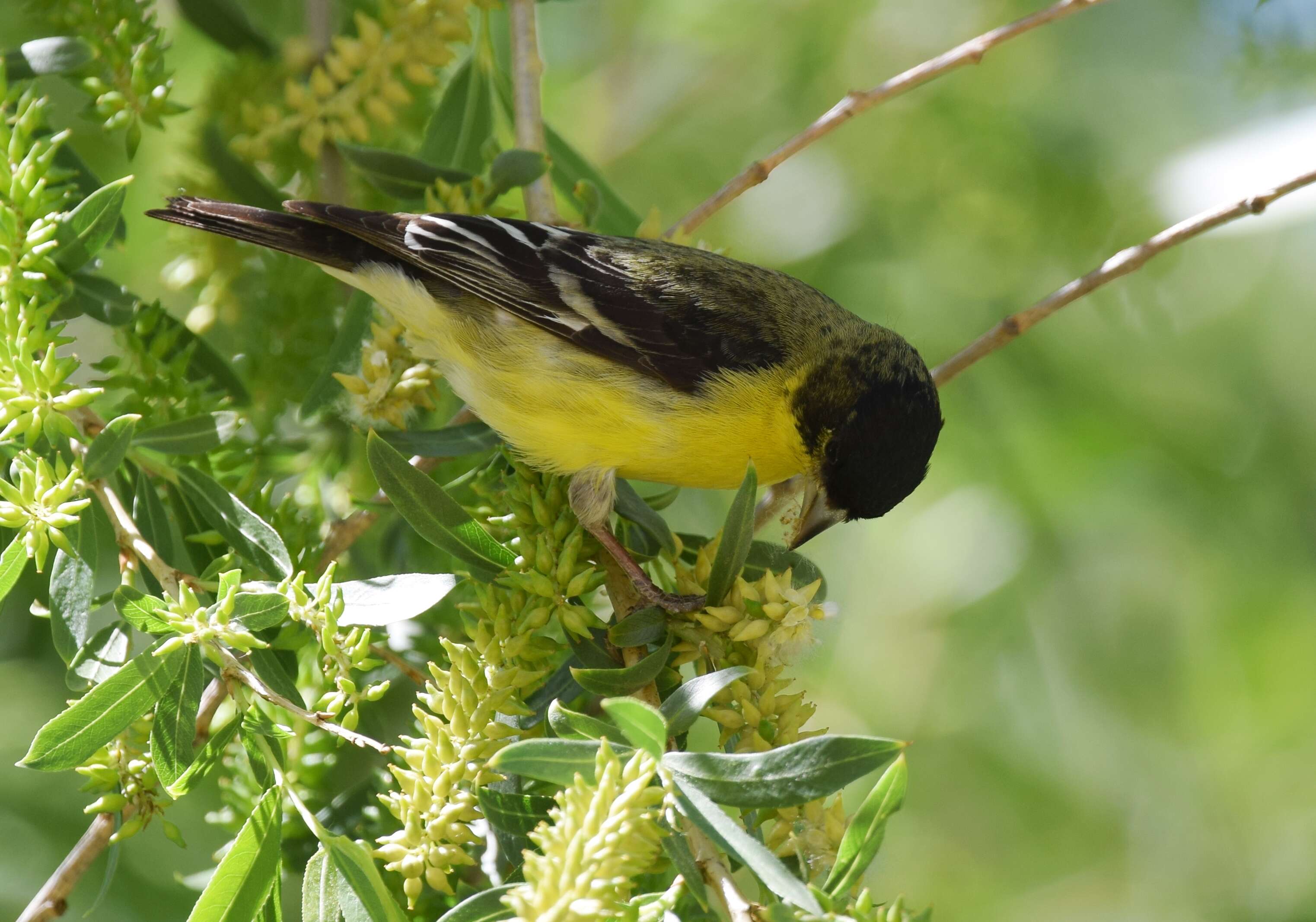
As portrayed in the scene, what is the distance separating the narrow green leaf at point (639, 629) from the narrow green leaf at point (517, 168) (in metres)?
0.88

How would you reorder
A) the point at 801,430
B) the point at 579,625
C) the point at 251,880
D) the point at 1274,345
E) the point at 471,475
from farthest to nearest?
1. the point at 1274,345
2. the point at 801,430
3. the point at 471,475
4. the point at 579,625
5. the point at 251,880

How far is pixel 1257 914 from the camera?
2318 millimetres

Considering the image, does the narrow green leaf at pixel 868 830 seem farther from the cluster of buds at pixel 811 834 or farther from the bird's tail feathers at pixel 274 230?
the bird's tail feathers at pixel 274 230

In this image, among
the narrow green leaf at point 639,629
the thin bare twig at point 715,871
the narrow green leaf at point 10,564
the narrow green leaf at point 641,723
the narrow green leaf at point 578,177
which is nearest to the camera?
the narrow green leaf at point 641,723

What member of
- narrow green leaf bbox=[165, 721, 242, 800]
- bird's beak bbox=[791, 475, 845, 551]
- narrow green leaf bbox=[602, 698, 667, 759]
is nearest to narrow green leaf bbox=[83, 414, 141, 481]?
narrow green leaf bbox=[165, 721, 242, 800]

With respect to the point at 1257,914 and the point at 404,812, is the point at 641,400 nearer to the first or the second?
the point at 404,812

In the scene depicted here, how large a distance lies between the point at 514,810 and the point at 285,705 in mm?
303

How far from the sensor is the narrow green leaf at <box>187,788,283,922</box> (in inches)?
40.9

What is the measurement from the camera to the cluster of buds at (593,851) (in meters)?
0.78

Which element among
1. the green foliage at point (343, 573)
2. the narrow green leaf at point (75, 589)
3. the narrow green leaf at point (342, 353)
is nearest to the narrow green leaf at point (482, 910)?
the green foliage at point (343, 573)

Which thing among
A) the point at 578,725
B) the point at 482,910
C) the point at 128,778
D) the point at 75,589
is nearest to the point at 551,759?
the point at 578,725

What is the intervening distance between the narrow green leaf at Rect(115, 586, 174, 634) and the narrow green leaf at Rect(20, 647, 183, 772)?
3 centimetres

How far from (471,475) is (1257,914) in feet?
6.54

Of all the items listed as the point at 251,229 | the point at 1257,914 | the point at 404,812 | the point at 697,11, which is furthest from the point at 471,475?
the point at 1257,914
